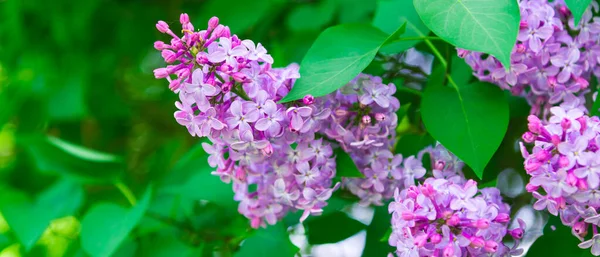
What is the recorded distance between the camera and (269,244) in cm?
110

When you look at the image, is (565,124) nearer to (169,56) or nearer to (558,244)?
(558,244)

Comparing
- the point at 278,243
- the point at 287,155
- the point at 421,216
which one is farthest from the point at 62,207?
the point at 421,216

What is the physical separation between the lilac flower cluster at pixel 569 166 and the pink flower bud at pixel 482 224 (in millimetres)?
64

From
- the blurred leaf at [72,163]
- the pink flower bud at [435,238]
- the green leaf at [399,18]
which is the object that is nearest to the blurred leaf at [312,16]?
the green leaf at [399,18]

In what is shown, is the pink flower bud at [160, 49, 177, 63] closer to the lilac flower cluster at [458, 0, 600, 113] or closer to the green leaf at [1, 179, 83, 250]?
the lilac flower cluster at [458, 0, 600, 113]

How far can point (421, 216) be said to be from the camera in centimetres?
74

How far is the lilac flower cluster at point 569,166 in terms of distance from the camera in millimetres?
695

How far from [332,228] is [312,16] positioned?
60 centimetres

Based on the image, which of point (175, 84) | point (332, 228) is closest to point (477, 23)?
point (175, 84)

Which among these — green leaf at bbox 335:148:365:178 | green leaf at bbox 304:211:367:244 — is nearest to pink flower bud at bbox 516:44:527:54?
green leaf at bbox 335:148:365:178

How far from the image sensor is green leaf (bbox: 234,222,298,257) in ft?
3.55

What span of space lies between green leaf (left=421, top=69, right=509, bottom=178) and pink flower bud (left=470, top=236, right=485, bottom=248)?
0.08 metres

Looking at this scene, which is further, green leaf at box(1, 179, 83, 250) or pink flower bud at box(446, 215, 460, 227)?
green leaf at box(1, 179, 83, 250)

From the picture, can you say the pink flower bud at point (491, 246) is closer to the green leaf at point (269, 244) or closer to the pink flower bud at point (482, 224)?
the pink flower bud at point (482, 224)
